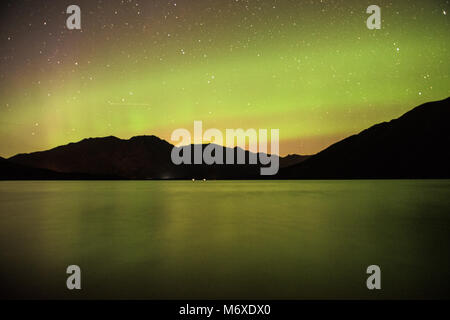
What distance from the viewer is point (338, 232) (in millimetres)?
13297

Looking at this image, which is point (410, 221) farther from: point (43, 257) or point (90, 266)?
point (43, 257)

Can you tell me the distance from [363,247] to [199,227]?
737 cm

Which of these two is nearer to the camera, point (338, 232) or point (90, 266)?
point (90, 266)
